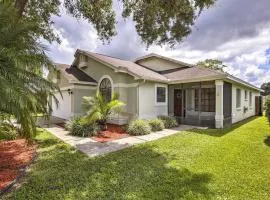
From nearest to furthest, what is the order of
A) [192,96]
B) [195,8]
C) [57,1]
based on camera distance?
[195,8] < [57,1] < [192,96]

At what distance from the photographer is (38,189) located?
190 inches

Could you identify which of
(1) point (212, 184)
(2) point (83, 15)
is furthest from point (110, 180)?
(2) point (83, 15)

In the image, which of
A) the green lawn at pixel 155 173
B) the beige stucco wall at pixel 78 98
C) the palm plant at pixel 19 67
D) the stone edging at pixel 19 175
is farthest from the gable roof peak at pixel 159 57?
the stone edging at pixel 19 175

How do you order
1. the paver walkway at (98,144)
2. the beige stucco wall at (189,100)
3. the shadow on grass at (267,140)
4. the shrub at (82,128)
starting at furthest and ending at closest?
the beige stucco wall at (189,100) < the shrub at (82,128) < the shadow on grass at (267,140) < the paver walkway at (98,144)

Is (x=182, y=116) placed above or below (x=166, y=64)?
below

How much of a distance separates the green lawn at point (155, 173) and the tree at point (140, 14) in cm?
687

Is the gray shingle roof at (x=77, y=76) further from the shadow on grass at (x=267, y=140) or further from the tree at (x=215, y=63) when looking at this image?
the tree at (x=215, y=63)

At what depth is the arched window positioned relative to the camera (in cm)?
1585

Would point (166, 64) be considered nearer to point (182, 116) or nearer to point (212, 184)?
point (182, 116)

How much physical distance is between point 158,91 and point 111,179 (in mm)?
11171

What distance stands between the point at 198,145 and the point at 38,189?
6754mm

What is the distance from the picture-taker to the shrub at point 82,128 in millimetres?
11242

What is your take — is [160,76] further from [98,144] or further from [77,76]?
[98,144]

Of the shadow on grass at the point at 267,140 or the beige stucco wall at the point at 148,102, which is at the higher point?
the beige stucco wall at the point at 148,102
